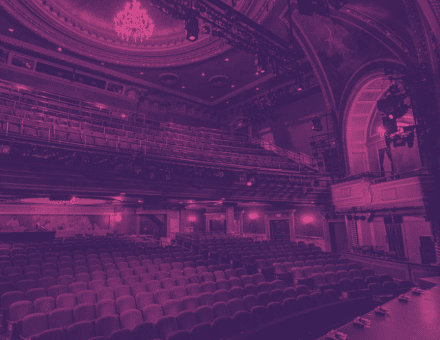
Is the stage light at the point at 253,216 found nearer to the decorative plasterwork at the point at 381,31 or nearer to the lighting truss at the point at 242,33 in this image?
the lighting truss at the point at 242,33

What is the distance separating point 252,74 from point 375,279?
35.2 feet

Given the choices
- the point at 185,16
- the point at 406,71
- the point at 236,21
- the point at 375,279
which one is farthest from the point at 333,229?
the point at 185,16

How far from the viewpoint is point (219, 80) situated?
49.8 ft

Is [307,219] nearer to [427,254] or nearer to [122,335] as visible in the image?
[427,254]

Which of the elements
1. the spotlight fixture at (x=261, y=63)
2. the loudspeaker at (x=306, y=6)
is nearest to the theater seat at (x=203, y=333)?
A: the loudspeaker at (x=306, y=6)

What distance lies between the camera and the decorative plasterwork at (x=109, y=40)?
1068 cm

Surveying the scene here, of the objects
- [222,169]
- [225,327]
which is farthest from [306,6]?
[225,327]

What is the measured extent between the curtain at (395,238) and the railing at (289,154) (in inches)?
169

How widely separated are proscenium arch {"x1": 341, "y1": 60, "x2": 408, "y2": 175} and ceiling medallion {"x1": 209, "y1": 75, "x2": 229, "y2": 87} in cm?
618

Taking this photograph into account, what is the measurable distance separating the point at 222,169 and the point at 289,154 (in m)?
5.86

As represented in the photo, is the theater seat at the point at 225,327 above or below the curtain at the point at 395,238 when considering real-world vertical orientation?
below

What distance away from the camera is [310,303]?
17.0ft

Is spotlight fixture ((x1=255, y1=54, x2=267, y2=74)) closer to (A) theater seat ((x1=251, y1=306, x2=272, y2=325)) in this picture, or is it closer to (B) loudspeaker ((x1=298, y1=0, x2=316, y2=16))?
(B) loudspeaker ((x1=298, y1=0, x2=316, y2=16))

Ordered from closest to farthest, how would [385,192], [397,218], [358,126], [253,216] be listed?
[397,218]
[385,192]
[358,126]
[253,216]
